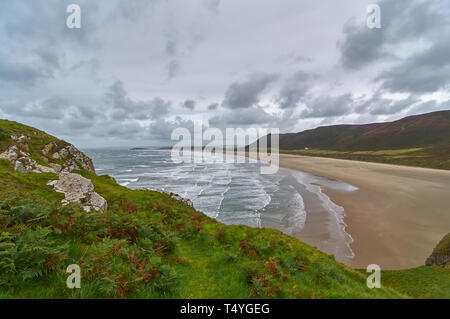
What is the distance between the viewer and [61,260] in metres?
5.25

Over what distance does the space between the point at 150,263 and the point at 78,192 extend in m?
9.79

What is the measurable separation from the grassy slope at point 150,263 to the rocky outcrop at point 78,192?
2.80 meters

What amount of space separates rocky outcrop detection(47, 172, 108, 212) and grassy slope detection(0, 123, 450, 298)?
2801mm

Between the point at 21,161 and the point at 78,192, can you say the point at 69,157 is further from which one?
the point at 78,192

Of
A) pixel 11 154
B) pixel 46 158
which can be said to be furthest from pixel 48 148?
pixel 11 154

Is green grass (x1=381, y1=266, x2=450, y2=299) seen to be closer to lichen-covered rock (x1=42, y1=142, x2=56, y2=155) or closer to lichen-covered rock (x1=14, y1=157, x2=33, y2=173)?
Answer: lichen-covered rock (x1=14, y1=157, x2=33, y2=173)

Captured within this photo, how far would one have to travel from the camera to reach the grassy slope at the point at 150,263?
15.4 feet

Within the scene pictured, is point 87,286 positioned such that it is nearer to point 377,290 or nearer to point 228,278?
point 228,278

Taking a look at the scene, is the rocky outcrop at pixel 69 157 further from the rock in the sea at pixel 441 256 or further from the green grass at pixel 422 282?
the rock in the sea at pixel 441 256

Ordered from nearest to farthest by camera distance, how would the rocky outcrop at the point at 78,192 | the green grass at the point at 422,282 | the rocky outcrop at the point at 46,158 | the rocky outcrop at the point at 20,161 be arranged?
the green grass at the point at 422,282 → the rocky outcrop at the point at 78,192 → the rocky outcrop at the point at 20,161 → the rocky outcrop at the point at 46,158

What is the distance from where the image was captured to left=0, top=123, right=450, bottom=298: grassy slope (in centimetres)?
470

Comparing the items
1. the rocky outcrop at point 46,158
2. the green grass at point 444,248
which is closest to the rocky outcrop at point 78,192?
the rocky outcrop at point 46,158

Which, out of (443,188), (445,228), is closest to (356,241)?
(445,228)

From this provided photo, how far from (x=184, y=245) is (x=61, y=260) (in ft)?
17.8
